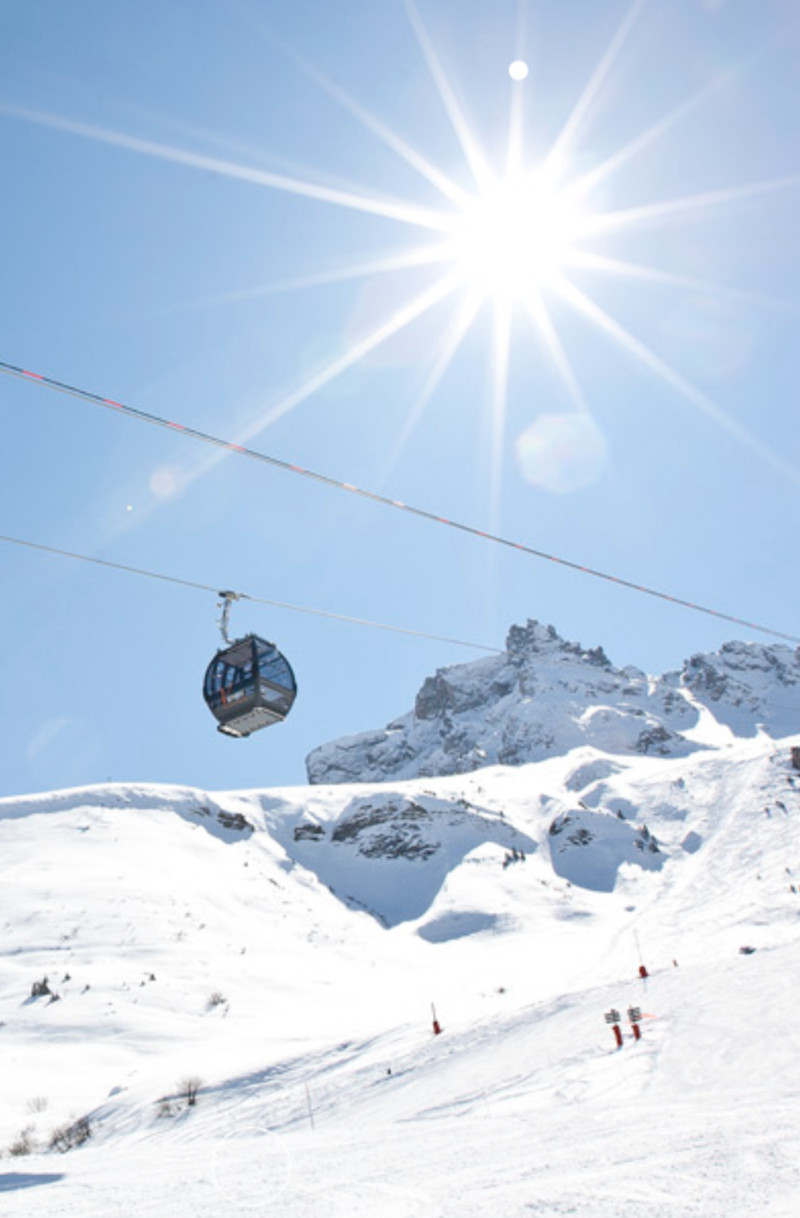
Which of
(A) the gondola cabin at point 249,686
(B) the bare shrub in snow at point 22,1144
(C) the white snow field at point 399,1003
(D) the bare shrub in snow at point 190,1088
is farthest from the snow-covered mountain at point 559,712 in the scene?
(B) the bare shrub in snow at point 22,1144

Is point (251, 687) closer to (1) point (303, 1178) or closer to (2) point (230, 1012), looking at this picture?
(1) point (303, 1178)

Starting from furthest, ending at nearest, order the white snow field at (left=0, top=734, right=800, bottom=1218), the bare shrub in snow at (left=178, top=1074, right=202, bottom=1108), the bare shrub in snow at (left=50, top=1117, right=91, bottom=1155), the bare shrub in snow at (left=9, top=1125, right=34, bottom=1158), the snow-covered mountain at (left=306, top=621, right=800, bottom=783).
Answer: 1. the snow-covered mountain at (left=306, top=621, right=800, bottom=783)
2. the bare shrub in snow at (left=178, top=1074, right=202, bottom=1108)
3. the bare shrub in snow at (left=50, top=1117, right=91, bottom=1155)
4. the bare shrub in snow at (left=9, top=1125, right=34, bottom=1158)
5. the white snow field at (left=0, top=734, right=800, bottom=1218)

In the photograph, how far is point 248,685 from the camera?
13.8 m

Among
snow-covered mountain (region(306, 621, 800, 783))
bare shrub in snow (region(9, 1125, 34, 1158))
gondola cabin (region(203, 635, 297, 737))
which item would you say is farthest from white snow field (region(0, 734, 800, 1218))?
snow-covered mountain (region(306, 621, 800, 783))

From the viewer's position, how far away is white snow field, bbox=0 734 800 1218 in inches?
256

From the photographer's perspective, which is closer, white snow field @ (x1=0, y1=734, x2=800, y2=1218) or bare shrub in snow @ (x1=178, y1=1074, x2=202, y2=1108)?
white snow field @ (x1=0, y1=734, x2=800, y2=1218)

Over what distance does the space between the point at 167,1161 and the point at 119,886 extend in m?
30.3

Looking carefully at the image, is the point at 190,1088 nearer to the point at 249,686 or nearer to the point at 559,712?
the point at 249,686

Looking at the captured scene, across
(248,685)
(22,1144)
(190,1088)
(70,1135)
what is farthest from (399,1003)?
(248,685)

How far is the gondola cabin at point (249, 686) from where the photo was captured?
1387 cm

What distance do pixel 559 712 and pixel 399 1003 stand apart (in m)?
98.9

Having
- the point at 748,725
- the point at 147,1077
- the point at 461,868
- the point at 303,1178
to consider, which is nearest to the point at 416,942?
the point at 461,868

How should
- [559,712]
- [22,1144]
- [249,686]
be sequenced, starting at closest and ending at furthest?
[22,1144] < [249,686] < [559,712]

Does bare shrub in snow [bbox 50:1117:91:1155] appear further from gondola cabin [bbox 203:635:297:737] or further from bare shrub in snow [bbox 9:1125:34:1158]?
gondola cabin [bbox 203:635:297:737]
